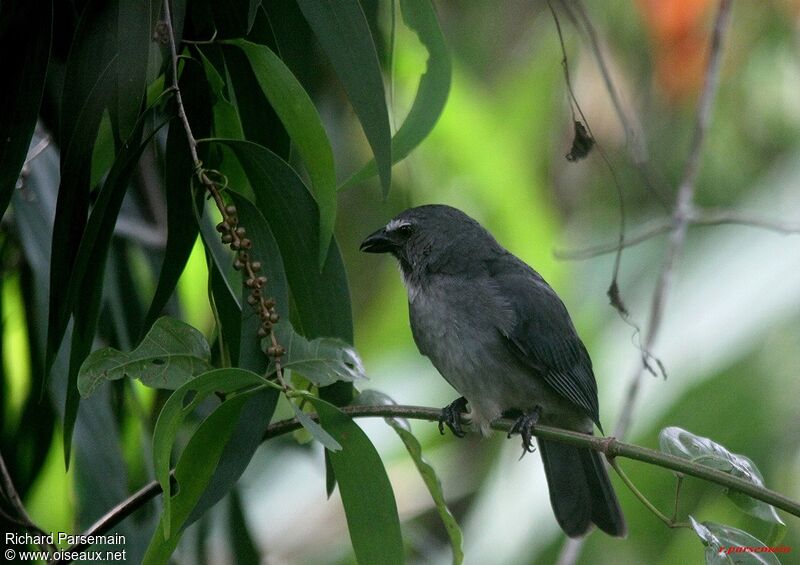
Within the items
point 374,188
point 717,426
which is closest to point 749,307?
point 717,426

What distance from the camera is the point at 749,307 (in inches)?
239

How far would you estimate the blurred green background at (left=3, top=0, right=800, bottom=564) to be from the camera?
5711 mm

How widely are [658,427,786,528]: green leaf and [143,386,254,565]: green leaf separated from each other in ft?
2.93

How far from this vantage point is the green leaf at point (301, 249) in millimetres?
2271

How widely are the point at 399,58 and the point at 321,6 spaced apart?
2230mm

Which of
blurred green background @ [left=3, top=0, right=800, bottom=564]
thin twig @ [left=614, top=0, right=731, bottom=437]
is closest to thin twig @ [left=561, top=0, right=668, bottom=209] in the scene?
thin twig @ [left=614, top=0, right=731, bottom=437]

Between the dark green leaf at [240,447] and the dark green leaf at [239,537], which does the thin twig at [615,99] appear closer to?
the dark green leaf at [240,447]

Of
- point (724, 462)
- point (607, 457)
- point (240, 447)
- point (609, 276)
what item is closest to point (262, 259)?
point (240, 447)

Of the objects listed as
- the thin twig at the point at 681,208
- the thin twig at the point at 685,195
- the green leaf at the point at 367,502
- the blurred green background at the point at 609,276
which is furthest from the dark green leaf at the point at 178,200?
the blurred green background at the point at 609,276

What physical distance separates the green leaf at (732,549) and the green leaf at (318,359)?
2.51 ft

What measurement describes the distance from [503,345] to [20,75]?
68.8 inches

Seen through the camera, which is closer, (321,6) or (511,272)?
(321,6)

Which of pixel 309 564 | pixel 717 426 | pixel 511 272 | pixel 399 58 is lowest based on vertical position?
pixel 309 564

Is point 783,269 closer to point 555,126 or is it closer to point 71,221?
point 555,126
